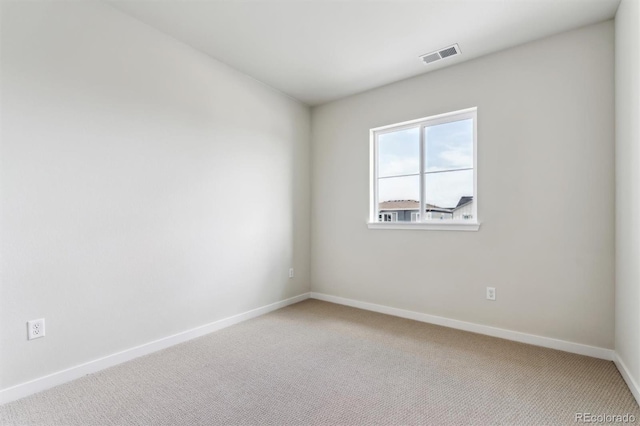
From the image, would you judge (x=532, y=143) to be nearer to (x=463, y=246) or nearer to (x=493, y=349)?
(x=463, y=246)

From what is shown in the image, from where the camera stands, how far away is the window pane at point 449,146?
304 cm

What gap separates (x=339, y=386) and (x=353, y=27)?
268 centimetres

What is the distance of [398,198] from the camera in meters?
3.54

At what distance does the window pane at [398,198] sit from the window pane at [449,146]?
10.5 inches

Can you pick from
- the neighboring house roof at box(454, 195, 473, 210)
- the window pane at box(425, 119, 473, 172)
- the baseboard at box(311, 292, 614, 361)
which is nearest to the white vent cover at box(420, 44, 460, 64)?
the window pane at box(425, 119, 473, 172)

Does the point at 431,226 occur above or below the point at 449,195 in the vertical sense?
below

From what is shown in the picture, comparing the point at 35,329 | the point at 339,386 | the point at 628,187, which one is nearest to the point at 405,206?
the point at 628,187

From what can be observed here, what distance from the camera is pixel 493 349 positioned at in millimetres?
2492

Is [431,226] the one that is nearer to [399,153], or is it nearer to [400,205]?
[400,205]

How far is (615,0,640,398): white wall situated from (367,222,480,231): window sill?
1.01m

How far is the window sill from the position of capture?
115 inches

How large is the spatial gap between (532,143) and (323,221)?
241 cm

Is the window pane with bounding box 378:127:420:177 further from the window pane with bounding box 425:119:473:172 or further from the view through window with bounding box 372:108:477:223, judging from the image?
the window pane with bounding box 425:119:473:172

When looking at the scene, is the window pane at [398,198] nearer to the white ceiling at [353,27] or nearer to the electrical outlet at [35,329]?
the white ceiling at [353,27]
